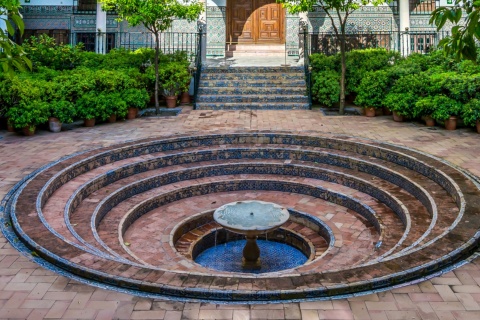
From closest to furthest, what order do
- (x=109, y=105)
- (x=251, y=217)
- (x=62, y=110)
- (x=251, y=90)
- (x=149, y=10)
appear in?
1. (x=251, y=217)
2. (x=62, y=110)
3. (x=149, y=10)
4. (x=109, y=105)
5. (x=251, y=90)

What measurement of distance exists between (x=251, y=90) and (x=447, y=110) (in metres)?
5.59

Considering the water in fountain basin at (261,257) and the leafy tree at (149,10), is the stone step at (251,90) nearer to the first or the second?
the leafy tree at (149,10)

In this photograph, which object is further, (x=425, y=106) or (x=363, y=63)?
(x=363, y=63)

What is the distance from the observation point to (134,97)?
45.1 ft

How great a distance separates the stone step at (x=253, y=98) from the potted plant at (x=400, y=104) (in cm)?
272

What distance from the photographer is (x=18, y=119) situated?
11570 millimetres

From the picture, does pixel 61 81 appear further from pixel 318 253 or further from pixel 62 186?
pixel 318 253

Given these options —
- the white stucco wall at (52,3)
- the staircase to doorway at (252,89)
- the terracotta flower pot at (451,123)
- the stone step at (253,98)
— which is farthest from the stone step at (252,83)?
the white stucco wall at (52,3)

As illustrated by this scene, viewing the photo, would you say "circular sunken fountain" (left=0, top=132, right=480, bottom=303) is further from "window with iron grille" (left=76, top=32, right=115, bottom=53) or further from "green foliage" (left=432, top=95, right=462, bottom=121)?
"window with iron grille" (left=76, top=32, right=115, bottom=53)

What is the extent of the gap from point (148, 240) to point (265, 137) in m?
4.29

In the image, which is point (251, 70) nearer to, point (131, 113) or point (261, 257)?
point (131, 113)

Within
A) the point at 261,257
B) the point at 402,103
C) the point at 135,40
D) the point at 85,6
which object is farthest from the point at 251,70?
the point at 261,257

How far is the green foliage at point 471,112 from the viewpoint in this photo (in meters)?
11.7

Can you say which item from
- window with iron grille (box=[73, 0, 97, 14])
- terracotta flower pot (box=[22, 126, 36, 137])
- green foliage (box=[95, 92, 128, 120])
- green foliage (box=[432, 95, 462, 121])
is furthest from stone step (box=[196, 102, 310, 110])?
window with iron grille (box=[73, 0, 97, 14])
